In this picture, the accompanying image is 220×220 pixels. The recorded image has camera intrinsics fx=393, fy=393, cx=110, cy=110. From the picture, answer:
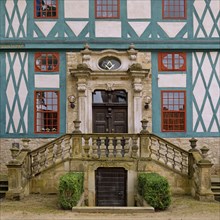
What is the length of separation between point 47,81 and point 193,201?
22.7 ft

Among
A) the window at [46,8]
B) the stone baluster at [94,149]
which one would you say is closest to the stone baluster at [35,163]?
the stone baluster at [94,149]

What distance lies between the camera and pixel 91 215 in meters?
8.23

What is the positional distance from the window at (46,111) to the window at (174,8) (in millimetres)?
5022

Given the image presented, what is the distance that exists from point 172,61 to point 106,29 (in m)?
2.69

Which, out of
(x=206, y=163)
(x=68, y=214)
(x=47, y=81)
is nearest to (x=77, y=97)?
(x=47, y=81)

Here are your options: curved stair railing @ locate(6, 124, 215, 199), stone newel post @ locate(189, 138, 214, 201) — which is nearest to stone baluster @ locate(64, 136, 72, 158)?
curved stair railing @ locate(6, 124, 215, 199)

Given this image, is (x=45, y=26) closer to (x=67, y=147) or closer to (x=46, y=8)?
(x=46, y=8)

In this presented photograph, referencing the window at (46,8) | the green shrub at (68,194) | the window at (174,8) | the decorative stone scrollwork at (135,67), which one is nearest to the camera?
the green shrub at (68,194)

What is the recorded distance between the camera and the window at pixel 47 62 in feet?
47.0

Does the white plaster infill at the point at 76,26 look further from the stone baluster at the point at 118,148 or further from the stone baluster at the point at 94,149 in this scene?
the stone baluster at the point at 118,148

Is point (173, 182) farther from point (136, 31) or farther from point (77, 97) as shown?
point (136, 31)

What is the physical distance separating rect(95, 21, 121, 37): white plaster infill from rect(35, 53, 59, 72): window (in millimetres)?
1751

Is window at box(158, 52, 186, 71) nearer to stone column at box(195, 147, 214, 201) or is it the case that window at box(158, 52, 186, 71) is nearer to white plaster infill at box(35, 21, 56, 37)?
white plaster infill at box(35, 21, 56, 37)

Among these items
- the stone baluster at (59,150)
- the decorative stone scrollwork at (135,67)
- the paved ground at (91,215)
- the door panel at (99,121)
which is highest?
the decorative stone scrollwork at (135,67)
